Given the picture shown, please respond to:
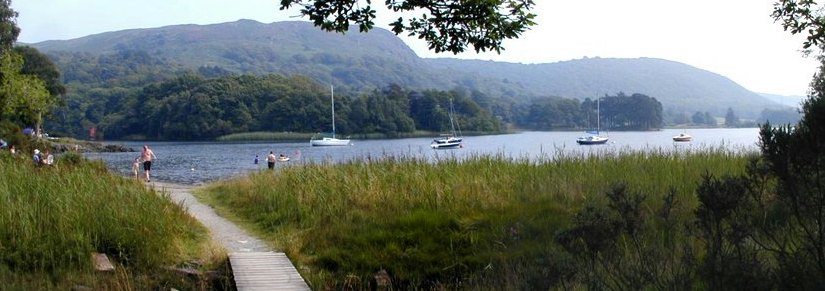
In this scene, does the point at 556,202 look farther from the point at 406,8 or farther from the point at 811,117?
the point at 811,117

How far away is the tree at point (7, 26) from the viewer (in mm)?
60625

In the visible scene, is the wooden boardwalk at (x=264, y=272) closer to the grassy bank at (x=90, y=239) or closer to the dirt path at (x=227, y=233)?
the grassy bank at (x=90, y=239)

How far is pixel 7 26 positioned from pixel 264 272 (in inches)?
2412

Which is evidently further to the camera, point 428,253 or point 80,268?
point 428,253

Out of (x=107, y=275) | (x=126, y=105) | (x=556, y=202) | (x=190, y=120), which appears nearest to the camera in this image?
(x=107, y=275)

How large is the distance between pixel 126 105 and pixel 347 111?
42490 millimetres

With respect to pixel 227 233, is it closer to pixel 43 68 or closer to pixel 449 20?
pixel 449 20

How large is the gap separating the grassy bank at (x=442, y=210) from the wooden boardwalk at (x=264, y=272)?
41 cm

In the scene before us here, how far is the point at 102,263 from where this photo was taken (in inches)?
380

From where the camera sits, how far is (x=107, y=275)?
31.0 feet

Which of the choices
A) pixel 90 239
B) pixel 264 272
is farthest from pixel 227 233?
pixel 264 272

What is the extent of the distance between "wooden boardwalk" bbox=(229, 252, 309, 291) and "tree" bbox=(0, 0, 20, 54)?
193 feet

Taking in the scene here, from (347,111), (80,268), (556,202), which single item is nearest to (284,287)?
(80,268)

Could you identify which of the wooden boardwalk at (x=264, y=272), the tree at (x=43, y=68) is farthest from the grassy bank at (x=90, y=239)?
the tree at (x=43, y=68)
